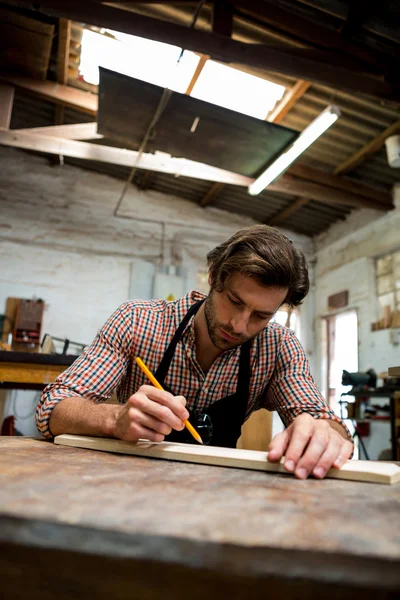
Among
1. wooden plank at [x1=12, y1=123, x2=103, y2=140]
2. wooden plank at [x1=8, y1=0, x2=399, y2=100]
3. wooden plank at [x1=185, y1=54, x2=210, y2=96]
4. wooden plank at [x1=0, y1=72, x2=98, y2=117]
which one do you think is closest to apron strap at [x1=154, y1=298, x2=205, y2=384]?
wooden plank at [x1=8, y1=0, x2=399, y2=100]

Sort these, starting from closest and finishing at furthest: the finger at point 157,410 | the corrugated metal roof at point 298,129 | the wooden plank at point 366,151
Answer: the finger at point 157,410 < the corrugated metal roof at point 298,129 < the wooden plank at point 366,151

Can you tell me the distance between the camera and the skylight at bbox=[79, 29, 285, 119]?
4.58 m

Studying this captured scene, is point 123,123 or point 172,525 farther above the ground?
point 123,123

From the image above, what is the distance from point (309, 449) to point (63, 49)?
5685mm

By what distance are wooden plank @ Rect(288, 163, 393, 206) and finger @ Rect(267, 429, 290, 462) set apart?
5.61 meters

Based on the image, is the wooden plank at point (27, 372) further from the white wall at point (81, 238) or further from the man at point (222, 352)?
the white wall at point (81, 238)

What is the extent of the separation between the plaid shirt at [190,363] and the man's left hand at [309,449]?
0.56m

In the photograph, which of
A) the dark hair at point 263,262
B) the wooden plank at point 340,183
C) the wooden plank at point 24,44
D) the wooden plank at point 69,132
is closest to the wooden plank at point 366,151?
the wooden plank at point 340,183

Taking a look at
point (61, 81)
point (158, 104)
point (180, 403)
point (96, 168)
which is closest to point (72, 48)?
point (61, 81)

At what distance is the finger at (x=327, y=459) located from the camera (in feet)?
2.76

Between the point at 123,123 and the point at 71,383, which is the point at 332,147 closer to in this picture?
the point at 123,123

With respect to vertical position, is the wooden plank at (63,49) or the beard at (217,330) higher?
the wooden plank at (63,49)

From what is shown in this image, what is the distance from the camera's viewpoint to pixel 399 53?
4242 mm

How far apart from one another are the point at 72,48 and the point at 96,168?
261cm
